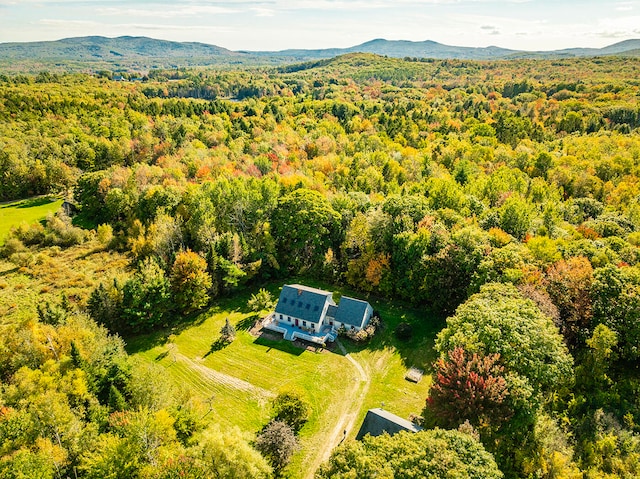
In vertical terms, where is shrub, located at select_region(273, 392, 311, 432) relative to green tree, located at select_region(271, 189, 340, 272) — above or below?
below

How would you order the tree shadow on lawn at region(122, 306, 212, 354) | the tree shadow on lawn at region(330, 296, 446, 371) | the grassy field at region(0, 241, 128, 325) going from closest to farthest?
1. the tree shadow on lawn at region(330, 296, 446, 371)
2. the tree shadow on lawn at region(122, 306, 212, 354)
3. the grassy field at region(0, 241, 128, 325)

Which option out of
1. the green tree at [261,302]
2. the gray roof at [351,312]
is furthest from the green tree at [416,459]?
the green tree at [261,302]

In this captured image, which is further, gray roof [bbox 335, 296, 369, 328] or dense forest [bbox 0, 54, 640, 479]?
gray roof [bbox 335, 296, 369, 328]

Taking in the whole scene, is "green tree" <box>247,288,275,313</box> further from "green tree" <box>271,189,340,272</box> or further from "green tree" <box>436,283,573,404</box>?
"green tree" <box>436,283,573,404</box>

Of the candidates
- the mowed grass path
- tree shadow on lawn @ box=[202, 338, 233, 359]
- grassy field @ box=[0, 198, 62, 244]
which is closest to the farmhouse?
the mowed grass path

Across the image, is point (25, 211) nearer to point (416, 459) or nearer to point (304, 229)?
point (304, 229)

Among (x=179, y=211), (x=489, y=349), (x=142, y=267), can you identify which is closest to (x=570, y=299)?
(x=489, y=349)

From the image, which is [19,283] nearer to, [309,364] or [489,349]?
[309,364]
